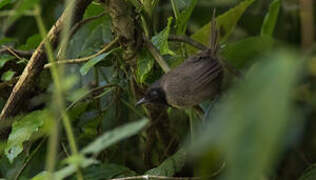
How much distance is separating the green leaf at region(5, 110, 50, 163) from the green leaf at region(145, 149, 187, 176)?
247mm

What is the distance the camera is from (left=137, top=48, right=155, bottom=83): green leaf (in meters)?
1.15

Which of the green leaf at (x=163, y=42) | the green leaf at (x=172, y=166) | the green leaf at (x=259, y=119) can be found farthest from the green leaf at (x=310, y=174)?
the green leaf at (x=259, y=119)

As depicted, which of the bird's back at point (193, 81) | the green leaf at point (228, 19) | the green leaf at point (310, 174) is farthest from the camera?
the green leaf at point (228, 19)

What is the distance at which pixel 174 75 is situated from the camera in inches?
38.7

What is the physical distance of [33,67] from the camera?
1193mm

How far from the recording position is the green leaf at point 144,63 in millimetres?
1146

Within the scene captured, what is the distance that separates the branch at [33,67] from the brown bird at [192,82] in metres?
0.26

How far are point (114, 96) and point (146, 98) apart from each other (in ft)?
1.25

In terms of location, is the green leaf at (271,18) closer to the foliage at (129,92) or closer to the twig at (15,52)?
the foliage at (129,92)

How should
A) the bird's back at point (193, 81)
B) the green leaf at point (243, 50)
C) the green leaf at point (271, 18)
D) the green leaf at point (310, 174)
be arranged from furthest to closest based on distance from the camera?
the green leaf at point (271, 18) → the green leaf at point (243, 50) → the green leaf at point (310, 174) → the bird's back at point (193, 81)

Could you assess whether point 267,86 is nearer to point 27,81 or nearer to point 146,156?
Result: point 27,81

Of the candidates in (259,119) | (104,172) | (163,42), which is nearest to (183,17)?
(163,42)

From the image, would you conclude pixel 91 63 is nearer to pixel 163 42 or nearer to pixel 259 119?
pixel 163 42

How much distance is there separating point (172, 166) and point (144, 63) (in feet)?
0.71
